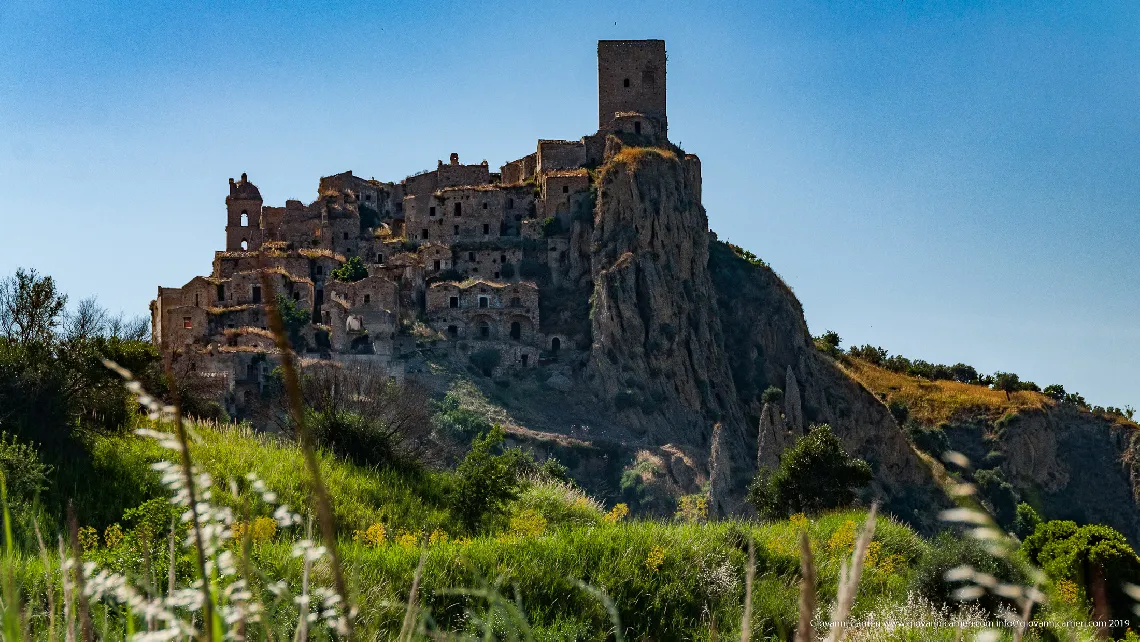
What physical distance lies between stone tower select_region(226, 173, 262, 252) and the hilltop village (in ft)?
0.30

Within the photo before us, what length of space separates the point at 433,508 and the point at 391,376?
41.4 m

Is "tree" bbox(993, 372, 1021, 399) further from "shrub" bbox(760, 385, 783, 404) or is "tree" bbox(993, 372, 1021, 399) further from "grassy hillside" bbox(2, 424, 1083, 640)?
"grassy hillside" bbox(2, 424, 1083, 640)

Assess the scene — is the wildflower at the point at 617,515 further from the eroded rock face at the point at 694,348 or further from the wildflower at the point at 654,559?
the eroded rock face at the point at 694,348

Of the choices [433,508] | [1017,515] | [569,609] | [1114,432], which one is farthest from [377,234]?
[569,609]

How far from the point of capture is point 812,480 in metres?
25.4

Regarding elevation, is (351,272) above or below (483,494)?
above

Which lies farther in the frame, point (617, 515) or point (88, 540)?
point (617, 515)

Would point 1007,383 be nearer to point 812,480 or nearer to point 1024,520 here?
point 1024,520

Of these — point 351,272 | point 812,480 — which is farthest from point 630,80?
point 812,480

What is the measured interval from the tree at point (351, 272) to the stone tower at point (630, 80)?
62.4ft

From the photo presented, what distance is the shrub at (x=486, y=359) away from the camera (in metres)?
61.5

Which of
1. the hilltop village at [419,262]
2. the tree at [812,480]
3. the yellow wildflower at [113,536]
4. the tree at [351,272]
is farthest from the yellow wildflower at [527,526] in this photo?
the tree at [351,272]

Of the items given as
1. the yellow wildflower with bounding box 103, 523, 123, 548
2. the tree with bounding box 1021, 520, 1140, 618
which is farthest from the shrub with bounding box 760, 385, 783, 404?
the yellow wildflower with bounding box 103, 523, 123, 548

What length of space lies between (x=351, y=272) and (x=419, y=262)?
12.9 feet
